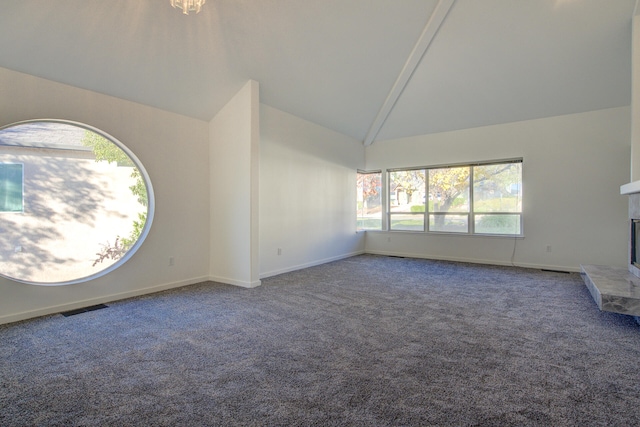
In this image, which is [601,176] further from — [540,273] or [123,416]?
[123,416]

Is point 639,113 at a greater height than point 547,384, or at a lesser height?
greater

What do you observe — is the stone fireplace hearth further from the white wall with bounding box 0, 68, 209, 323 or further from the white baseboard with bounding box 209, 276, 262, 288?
the white wall with bounding box 0, 68, 209, 323

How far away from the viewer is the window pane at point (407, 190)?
23.1 feet

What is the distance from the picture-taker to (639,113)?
386cm

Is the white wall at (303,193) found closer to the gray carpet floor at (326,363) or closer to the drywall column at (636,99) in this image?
the gray carpet floor at (326,363)

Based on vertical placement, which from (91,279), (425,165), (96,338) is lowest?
(96,338)

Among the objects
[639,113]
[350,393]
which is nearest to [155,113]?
[350,393]

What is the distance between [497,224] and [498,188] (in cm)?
70

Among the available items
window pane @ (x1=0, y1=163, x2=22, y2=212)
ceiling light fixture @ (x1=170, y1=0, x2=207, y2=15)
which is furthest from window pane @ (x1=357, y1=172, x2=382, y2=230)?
window pane @ (x1=0, y1=163, x2=22, y2=212)

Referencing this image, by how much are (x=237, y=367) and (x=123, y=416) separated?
0.68m

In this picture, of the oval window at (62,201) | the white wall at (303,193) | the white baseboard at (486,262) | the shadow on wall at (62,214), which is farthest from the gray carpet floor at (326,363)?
the shadow on wall at (62,214)

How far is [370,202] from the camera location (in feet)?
25.1

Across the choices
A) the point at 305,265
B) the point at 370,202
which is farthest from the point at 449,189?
the point at 305,265

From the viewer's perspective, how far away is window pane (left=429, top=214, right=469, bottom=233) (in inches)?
256
